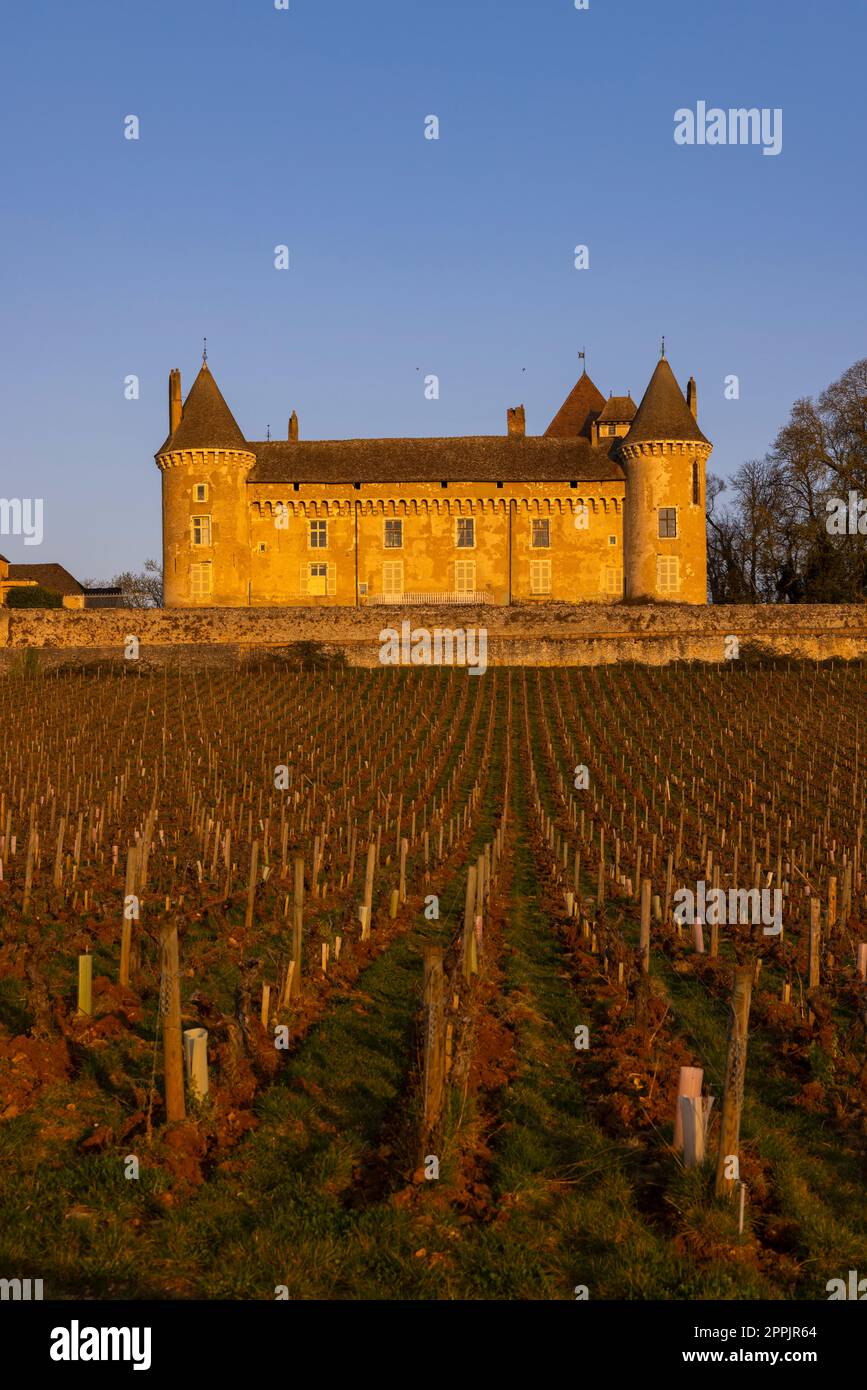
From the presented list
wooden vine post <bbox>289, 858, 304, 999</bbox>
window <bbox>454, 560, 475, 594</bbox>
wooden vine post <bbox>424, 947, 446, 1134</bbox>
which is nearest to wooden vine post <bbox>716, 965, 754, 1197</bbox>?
wooden vine post <bbox>424, 947, 446, 1134</bbox>

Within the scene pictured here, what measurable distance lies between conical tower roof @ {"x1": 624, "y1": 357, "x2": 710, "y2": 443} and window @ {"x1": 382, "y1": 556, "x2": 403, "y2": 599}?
9.65m

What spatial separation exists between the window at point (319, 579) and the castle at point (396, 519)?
38 mm

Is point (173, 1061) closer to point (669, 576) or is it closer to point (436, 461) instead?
point (669, 576)

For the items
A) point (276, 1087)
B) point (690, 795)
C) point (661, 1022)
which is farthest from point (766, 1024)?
point (690, 795)

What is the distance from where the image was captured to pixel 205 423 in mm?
41500

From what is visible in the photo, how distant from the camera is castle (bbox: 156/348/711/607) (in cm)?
4144

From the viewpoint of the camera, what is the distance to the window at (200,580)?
41.4 m

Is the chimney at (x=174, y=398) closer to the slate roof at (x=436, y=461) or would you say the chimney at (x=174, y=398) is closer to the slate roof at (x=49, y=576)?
the slate roof at (x=436, y=461)

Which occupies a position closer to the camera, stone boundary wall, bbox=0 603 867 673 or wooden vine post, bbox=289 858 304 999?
wooden vine post, bbox=289 858 304 999

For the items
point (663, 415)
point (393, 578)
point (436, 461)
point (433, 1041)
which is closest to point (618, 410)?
point (663, 415)

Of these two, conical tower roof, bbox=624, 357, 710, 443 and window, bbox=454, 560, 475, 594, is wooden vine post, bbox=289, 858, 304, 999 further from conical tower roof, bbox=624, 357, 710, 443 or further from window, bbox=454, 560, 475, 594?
window, bbox=454, 560, 475, 594

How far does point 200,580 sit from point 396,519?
774 centimetres

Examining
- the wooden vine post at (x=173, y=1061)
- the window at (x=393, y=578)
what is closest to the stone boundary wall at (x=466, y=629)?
the window at (x=393, y=578)

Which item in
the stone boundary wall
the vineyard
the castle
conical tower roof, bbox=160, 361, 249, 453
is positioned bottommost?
the vineyard
